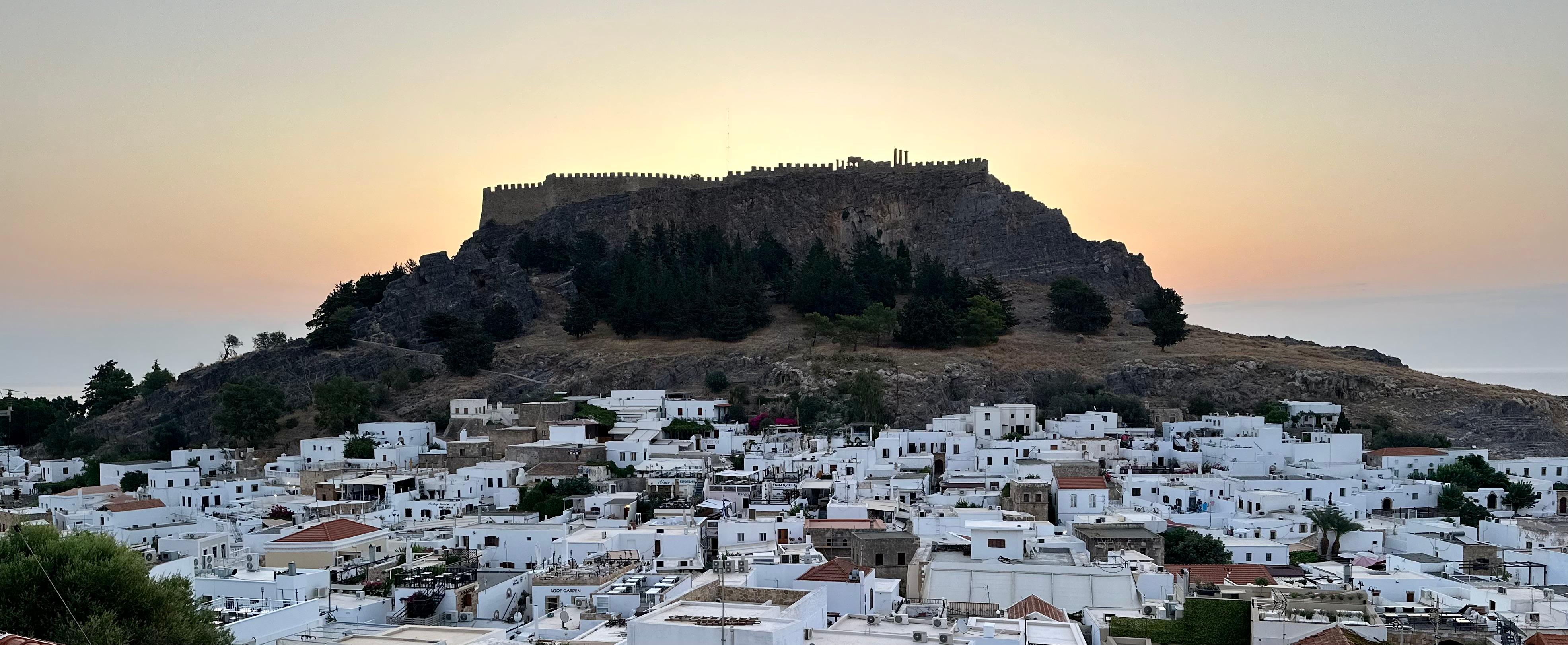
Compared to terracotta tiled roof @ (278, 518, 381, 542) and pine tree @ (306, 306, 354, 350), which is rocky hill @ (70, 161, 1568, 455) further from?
terracotta tiled roof @ (278, 518, 381, 542)

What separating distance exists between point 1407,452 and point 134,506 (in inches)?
1017

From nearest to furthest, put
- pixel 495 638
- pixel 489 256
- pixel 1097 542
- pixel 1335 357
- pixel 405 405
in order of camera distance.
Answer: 1. pixel 495 638
2. pixel 1097 542
3. pixel 405 405
4. pixel 1335 357
5. pixel 489 256

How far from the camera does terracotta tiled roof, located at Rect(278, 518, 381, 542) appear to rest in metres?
19.2

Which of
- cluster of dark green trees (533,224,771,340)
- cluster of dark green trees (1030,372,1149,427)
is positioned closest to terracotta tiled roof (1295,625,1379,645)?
cluster of dark green trees (1030,372,1149,427)

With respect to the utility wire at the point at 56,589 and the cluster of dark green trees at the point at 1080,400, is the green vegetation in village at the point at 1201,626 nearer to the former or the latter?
the utility wire at the point at 56,589

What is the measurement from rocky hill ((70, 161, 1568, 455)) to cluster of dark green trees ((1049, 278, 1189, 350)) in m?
0.46

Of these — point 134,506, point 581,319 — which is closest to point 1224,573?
point 134,506

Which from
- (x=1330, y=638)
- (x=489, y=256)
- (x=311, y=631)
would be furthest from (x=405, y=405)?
(x=1330, y=638)

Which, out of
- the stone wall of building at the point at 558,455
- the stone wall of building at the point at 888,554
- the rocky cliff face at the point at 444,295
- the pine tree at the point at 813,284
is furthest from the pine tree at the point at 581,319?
the stone wall of building at the point at 888,554

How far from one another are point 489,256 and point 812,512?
30.5m

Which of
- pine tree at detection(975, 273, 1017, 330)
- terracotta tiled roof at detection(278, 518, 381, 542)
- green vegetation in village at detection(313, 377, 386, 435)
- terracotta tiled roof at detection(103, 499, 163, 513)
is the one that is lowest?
terracotta tiled roof at detection(103, 499, 163, 513)

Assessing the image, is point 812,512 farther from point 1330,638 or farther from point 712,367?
point 712,367

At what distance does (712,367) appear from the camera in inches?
1549

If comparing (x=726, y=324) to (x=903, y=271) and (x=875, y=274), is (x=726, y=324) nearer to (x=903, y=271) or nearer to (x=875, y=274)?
(x=875, y=274)
